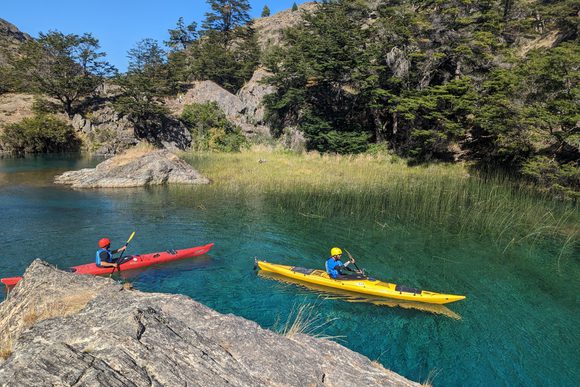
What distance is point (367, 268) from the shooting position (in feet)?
38.1

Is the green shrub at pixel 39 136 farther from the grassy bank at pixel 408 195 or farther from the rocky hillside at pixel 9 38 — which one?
the rocky hillside at pixel 9 38

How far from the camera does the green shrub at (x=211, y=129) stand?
39406mm

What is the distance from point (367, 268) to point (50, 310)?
8534mm

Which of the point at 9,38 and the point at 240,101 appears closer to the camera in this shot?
the point at 240,101

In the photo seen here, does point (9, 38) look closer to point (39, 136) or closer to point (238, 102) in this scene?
point (39, 136)

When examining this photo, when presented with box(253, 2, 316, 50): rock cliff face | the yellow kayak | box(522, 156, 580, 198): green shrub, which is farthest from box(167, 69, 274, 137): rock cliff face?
the yellow kayak

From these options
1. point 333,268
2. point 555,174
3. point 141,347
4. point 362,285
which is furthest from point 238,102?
point 141,347

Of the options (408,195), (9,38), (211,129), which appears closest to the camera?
(408,195)

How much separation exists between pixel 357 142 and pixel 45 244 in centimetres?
2352

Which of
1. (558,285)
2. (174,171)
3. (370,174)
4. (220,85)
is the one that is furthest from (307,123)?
(558,285)

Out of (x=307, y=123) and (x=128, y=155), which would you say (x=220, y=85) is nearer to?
(x=307, y=123)

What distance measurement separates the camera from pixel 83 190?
71.1 ft

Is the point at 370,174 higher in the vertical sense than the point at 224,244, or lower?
higher

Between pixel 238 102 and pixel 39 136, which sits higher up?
Result: pixel 238 102
